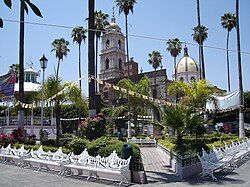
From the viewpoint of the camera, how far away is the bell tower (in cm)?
6462

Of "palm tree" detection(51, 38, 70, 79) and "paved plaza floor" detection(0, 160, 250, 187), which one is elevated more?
"palm tree" detection(51, 38, 70, 79)

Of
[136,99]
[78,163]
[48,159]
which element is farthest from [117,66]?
[78,163]

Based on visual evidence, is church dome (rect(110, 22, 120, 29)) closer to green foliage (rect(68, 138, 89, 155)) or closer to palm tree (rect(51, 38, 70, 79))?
palm tree (rect(51, 38, 70, 79))

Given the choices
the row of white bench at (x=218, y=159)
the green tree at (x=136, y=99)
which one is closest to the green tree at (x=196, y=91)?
the green tree at (x=136, y=99)

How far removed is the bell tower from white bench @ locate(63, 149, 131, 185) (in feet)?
175

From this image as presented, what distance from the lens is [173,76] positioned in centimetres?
7294

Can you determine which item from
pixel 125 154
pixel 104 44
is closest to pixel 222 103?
pixel 125 154

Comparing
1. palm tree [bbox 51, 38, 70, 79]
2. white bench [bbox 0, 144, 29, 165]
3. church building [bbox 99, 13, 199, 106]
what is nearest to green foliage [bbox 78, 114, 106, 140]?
white bench [bbox 0, 144, 29, 165]

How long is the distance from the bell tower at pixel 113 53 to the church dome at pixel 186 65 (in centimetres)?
1287

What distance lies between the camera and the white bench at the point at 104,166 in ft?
34.9

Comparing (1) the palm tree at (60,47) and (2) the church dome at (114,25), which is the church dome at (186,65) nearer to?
(2) the church dome at (114,25)

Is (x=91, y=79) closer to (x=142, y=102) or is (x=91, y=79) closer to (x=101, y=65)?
(x=142, y=102)

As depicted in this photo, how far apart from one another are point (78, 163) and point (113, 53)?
54490 millimetres

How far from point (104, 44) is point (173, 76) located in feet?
59.1
